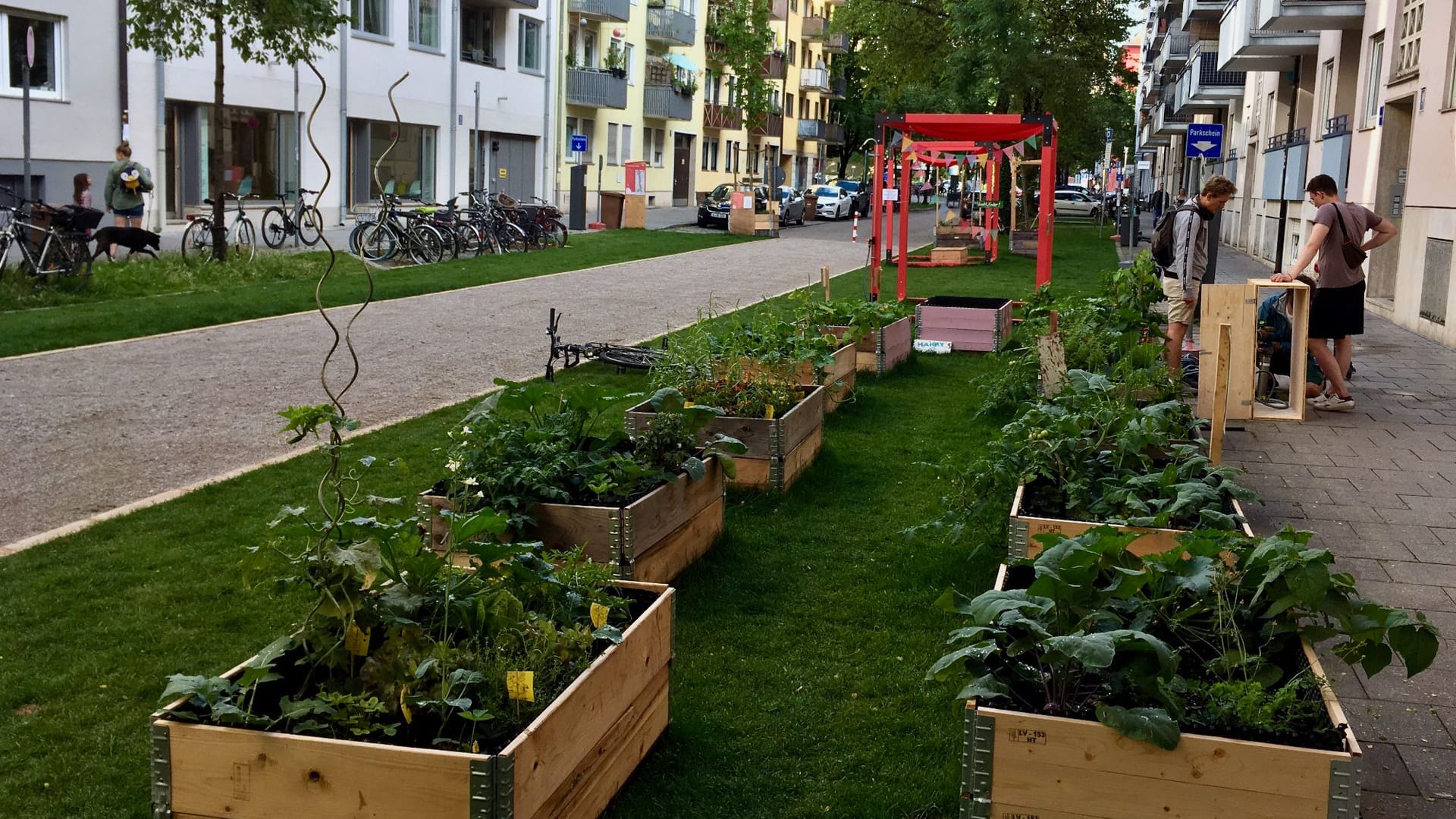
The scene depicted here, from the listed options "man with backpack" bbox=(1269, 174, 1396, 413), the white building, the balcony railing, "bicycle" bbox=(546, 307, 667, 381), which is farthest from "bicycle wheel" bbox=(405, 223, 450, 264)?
the balcony railing

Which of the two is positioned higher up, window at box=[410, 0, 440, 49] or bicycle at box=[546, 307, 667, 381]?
window at box=[410, 0, 440, 49]

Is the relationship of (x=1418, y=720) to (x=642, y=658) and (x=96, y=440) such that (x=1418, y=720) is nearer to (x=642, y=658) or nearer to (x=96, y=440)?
(x=642, y=658)

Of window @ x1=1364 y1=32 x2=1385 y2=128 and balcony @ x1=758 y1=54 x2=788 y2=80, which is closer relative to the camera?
window @ x1=1364 y1=32 x2=1385 y2=128

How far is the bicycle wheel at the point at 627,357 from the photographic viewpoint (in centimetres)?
1149

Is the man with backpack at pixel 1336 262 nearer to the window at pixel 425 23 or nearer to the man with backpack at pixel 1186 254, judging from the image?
the man with backpack at pixel 1186 254

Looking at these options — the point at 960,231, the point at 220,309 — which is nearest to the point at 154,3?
the point at 220,309

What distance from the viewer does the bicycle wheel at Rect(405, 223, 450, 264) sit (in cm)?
2369

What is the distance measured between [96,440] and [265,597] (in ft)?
12.2

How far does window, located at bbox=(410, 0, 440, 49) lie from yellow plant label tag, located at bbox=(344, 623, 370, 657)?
35138mm

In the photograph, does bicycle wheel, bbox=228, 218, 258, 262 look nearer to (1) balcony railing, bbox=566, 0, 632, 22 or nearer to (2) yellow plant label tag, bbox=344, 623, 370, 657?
(2) yellow plant label tag, bbox=344, 623, 370, 657

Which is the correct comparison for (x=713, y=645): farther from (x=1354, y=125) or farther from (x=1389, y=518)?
(x=1354, y=125)

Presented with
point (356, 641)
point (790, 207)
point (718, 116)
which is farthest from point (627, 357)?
point (718, 116)

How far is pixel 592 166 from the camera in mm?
49906

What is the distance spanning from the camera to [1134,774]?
11.5 ft
